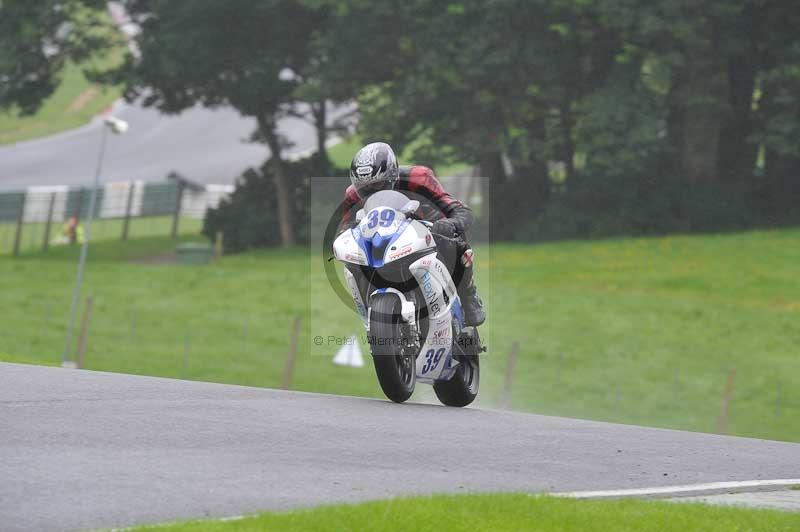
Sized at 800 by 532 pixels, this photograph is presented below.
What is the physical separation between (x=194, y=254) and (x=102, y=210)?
1268 centimetres

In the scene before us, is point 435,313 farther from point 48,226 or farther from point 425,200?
point 48,226

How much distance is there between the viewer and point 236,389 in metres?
12.6

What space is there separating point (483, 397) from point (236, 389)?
14.5 meters

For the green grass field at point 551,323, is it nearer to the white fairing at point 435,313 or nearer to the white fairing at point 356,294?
the white fairing at point 435,313

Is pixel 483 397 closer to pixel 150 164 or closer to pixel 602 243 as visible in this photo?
pixel 602 243

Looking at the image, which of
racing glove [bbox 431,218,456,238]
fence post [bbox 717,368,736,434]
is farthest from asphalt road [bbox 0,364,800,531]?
fence post [bbox 717,368,736,434]

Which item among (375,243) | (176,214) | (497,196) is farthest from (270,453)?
(176,214)

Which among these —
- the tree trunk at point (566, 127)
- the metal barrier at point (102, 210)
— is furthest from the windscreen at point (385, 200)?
the metal barrier at point (102, 210)

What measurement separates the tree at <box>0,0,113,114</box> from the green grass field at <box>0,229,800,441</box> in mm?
5374

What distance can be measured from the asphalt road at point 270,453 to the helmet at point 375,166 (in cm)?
173

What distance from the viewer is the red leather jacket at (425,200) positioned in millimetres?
12211

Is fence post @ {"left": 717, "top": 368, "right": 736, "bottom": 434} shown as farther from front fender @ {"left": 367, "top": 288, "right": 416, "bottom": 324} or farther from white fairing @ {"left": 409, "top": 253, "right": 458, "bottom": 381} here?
front fender @ {"left": 367, "top": 288, "right": 416, "bottom": 324}

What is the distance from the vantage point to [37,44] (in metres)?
49.1

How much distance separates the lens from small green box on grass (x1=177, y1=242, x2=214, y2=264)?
47.7 m
